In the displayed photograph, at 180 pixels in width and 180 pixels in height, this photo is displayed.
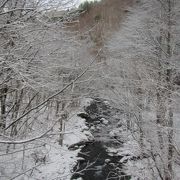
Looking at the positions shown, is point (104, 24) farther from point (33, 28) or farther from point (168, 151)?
point (33, 28)

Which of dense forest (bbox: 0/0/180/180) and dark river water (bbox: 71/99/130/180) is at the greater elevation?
dense forest (bbox: 0/0/180/180)

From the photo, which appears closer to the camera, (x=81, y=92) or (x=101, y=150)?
(x=81, y=92)

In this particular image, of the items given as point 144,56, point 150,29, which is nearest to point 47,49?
point 150,29

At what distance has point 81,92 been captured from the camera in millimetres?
4430

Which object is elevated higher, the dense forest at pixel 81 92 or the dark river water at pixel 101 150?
the dense forest at pixel 81 92

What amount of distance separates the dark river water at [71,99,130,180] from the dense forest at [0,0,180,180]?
51mm

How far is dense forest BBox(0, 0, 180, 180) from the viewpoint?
297 cm

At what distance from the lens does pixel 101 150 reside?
14.0m

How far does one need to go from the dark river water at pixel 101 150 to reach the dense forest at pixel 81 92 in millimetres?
51

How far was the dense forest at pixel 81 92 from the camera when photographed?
9.73ft

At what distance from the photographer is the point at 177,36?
10523mm

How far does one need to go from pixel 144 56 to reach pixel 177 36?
185cm

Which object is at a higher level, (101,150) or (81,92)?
(81,92)

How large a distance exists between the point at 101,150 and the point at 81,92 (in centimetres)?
998
